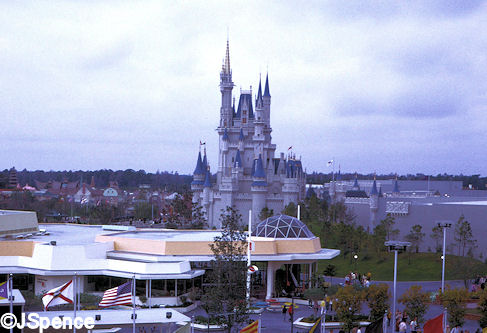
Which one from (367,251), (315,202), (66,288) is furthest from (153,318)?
(315,202)

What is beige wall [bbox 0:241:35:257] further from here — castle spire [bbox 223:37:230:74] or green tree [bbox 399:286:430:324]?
castle spire [bbox 223:37:230:74]

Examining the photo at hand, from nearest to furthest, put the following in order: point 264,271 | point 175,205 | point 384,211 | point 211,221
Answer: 1. point 264,271
2. point 384,211
3. point 175,205
4. point 211,221

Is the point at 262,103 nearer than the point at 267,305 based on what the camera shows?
No

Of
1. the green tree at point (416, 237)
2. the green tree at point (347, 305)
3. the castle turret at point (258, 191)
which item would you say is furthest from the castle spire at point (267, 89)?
the green tree at point (347, 305)

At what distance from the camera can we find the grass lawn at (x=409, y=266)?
4741 cm

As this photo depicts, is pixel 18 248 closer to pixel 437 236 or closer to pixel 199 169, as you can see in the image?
pixel 437 236

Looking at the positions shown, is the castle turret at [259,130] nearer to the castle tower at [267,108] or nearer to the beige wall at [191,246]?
the castle tower at [267,108]

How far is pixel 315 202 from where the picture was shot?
260ft

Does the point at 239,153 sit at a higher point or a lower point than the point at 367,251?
higher

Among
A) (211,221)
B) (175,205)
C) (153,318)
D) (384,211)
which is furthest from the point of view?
(211,221)

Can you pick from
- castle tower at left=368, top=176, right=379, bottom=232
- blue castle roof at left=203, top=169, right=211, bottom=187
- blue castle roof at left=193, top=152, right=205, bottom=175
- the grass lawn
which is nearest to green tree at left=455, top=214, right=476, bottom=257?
the grass lawn

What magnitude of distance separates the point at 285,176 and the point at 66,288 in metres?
66.1

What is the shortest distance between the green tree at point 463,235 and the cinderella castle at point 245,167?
2929cm

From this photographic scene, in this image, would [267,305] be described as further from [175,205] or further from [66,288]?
[175,205]
